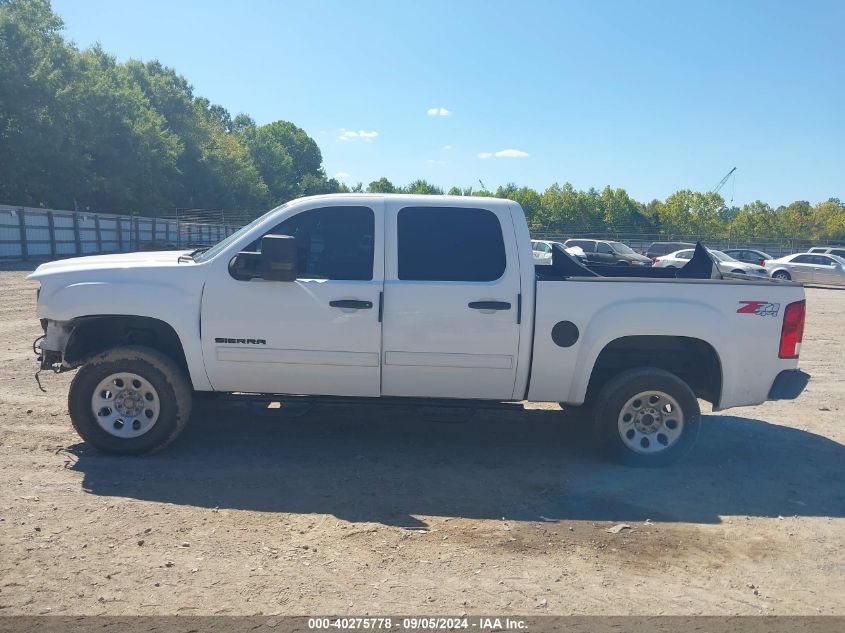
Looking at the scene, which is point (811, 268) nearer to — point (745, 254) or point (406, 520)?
point (745, 254)

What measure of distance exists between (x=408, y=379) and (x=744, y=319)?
2732 mm

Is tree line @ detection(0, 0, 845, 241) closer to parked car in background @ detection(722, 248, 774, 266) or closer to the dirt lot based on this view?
the dirt lot

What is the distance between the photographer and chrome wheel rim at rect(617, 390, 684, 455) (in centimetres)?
556

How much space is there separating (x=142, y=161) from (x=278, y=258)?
48446 millimetres

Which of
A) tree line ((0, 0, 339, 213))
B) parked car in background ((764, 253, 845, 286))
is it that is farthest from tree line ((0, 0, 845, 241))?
parked car in background ((764, 253, 845, 286))

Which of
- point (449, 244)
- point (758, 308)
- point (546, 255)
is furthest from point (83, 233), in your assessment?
point (758, 308)

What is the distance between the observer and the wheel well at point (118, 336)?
5473 mm

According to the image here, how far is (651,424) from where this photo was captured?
5.64m

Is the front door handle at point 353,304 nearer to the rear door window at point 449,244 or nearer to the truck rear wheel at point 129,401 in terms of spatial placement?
the rear door window at point 449,244

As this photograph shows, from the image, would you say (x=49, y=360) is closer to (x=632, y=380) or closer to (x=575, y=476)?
(x=575, y=476)

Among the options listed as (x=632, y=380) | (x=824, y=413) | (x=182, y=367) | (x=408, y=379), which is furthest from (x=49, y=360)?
(x=824, y=413)

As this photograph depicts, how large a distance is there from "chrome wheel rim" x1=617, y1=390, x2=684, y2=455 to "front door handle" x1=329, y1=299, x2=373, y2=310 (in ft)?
7.42

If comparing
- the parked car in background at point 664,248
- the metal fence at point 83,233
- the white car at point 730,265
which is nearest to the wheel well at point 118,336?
the metal fence at point 83,233

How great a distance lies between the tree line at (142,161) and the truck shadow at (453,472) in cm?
1508
